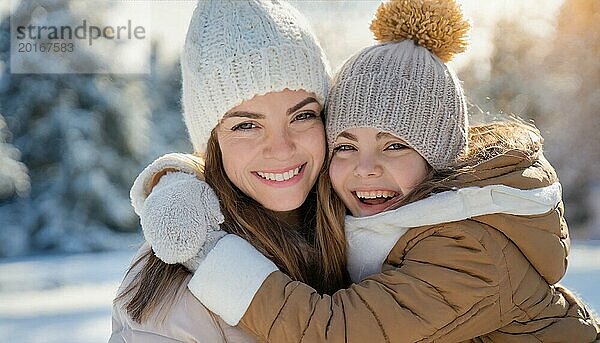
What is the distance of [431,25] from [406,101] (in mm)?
208

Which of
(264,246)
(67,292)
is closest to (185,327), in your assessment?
(264,246)

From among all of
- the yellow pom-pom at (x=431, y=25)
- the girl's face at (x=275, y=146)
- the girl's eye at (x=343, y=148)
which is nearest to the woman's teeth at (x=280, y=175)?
the girl's face at (x=275, y=146)

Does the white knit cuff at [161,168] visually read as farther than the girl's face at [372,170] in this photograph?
Yes

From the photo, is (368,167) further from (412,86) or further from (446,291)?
(446,291)

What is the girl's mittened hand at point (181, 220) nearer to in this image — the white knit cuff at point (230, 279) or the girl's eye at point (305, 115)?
the white knit cuff at point (230, 279)

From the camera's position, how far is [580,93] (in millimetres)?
8906

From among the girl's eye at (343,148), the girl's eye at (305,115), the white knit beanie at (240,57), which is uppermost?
A: the white knit beanie at (240,57)

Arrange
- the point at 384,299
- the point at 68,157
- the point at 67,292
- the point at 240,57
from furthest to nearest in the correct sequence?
the point at 68,157, the point at 67,292, the point at 240,57, the point at 384,299

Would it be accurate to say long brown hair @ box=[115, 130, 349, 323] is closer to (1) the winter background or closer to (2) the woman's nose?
(2) the woman's nose

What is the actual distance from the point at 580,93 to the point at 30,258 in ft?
19.4

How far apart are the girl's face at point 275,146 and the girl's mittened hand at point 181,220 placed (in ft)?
0.31

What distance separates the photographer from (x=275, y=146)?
5.48 feet

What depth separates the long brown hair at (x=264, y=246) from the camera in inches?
64.0

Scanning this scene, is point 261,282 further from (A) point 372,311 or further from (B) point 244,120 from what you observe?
(B) point 244,120
